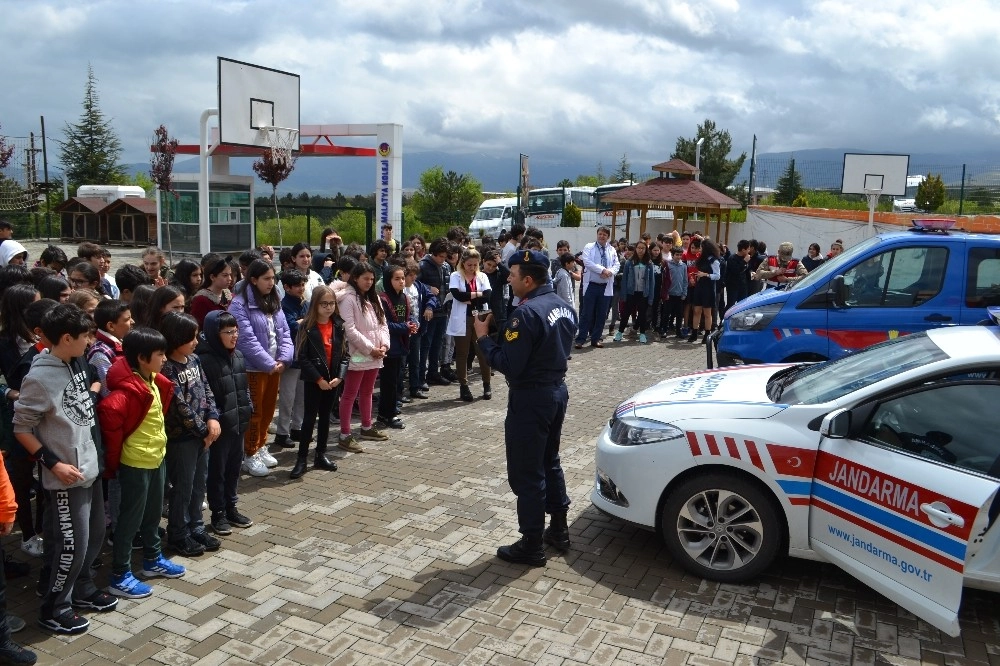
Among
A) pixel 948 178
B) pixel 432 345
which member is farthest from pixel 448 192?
pixel 432 345

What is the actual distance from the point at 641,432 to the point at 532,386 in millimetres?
782

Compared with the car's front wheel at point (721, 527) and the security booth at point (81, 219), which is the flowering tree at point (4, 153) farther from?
the car's front wheel at point (721, 527)

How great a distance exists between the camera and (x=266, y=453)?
285 inches

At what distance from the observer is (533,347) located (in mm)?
5094

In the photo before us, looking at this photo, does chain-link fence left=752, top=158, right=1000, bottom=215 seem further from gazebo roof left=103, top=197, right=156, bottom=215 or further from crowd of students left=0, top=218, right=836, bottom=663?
gazebo roof left=103, top=197, right=156, bottom=215

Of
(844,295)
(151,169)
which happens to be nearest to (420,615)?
(844,295)

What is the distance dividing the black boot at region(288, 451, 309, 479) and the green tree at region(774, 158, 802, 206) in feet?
89.8

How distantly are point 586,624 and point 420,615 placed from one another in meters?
0.93

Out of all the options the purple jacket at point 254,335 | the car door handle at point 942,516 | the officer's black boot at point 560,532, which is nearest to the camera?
the car door handle at point 942,516

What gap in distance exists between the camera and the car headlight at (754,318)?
908 centimetres

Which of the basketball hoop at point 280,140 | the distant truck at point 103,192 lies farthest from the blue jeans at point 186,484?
the distant truck at point 103,192

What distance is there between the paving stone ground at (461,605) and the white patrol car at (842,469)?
33cm

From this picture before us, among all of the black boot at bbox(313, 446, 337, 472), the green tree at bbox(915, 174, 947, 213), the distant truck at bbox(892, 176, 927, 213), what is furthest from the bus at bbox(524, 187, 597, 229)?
the black boot at bbox(313, 446, 337, 472)

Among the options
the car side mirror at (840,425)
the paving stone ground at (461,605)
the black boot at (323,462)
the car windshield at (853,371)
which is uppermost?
the car windshield at (853,371)
